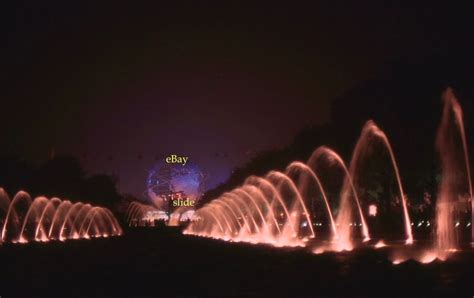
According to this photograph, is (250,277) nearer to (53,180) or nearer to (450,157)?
(450,157)

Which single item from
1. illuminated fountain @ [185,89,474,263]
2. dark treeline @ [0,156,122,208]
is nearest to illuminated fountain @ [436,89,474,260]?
illuminated fountain @ [185,89,474,263]

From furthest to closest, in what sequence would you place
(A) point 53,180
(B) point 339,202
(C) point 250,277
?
(A) point 53,180 < (B) point 339,202 < (C) point 250,277

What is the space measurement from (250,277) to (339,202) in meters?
62.4

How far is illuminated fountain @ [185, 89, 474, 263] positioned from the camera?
1781 inches

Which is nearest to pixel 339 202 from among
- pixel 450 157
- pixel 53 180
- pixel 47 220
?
pixel 450 157

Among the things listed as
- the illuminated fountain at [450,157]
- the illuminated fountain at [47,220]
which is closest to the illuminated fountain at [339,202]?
the illuminated fountain at [450,157]

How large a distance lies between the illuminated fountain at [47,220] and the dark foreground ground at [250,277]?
38872 millimetres

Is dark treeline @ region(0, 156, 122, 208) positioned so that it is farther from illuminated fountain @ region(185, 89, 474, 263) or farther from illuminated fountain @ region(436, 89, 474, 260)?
illuminated fountain @ region(436, 89, 474, 260)

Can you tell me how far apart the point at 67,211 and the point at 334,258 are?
242 ft

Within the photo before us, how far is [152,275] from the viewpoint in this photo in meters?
29.3

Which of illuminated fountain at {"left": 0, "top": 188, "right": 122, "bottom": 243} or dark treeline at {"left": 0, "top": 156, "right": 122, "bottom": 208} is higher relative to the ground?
dark treeline at {"left": 0, "top": 156, "right": 122, "bottom": 208}

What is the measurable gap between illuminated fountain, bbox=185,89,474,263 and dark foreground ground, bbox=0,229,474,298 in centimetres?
375

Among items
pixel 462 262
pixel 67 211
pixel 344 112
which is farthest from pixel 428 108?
pixel 67 211

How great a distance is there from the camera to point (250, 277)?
88.8ft
